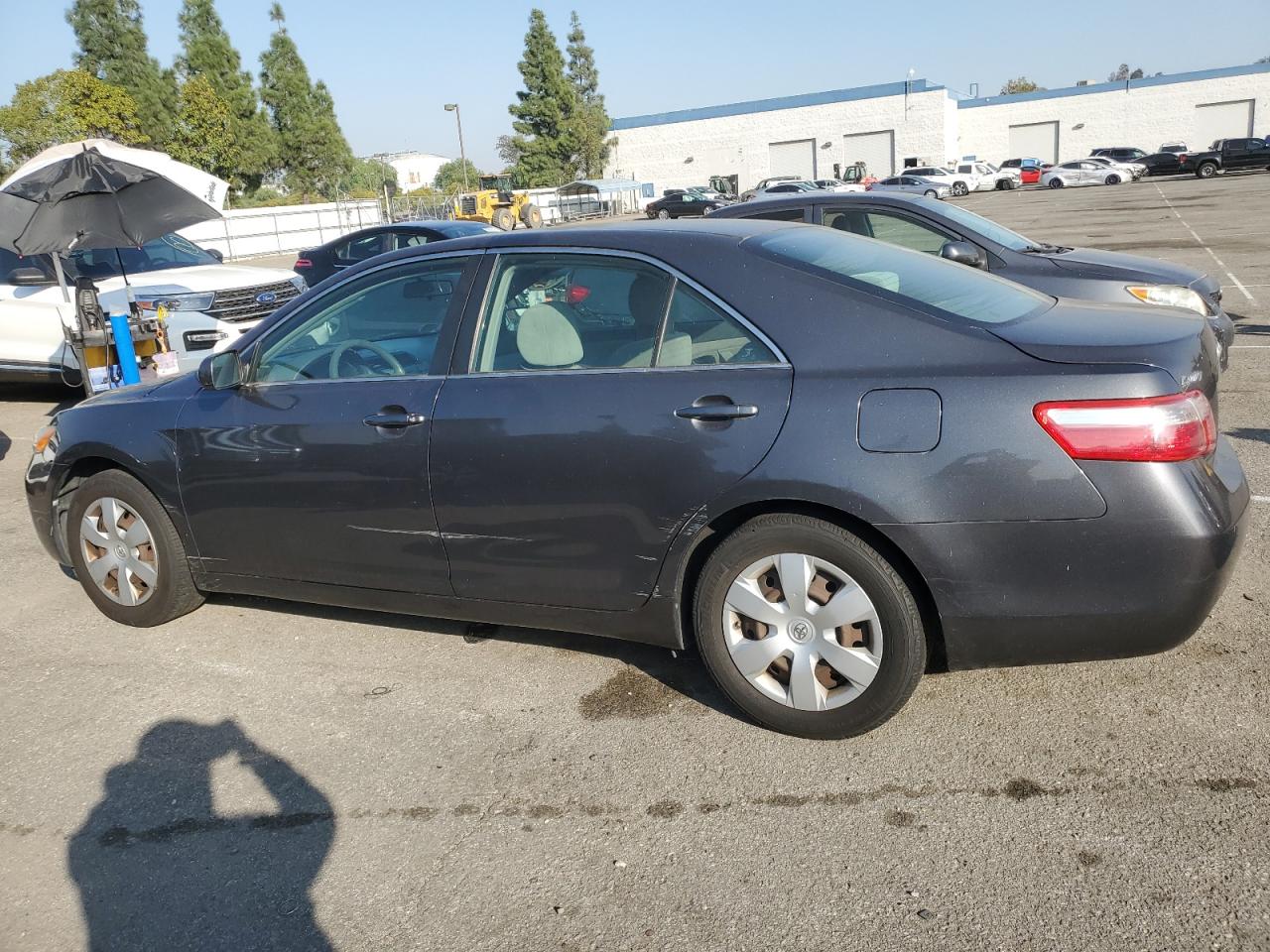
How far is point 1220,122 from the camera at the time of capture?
67188mm

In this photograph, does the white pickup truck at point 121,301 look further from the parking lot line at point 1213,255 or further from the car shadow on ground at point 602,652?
the parking lot line at point 1213,255

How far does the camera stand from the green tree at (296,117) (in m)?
59.4

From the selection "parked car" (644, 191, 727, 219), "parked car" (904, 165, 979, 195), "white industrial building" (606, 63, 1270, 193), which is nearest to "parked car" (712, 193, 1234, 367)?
"parked car" (644, 191, 727, 219)

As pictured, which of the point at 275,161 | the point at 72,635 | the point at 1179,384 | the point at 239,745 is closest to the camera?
the point at 1179,384

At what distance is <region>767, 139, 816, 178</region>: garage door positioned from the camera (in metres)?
73.5

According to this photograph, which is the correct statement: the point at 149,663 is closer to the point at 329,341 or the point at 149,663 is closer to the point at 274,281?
the point at 329,341

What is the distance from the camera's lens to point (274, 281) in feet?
35.6

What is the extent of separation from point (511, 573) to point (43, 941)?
172 centimetres

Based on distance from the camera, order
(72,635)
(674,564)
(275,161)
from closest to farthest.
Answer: (674,564) → (72,635) → (275,161)

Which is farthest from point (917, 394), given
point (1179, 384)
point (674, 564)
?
point (674, 564)

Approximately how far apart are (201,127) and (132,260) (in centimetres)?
4828

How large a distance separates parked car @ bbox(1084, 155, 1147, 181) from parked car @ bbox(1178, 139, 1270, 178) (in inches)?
103

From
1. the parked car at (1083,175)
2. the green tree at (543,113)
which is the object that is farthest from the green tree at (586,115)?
the parked car at (1083,175)

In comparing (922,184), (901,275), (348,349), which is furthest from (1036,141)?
(348,349)
